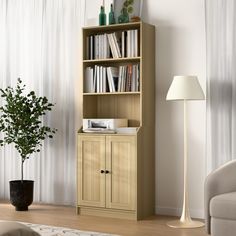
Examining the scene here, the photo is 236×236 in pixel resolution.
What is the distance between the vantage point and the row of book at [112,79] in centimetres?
605

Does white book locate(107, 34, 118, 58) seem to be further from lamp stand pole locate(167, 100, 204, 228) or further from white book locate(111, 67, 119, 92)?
lamp stand pole locate(167, 100, 204, 228)

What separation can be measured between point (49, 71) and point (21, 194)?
4.97ft

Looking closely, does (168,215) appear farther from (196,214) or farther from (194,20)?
(194,20)

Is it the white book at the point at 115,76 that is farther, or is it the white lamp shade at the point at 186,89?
the white book at the point at 115,76

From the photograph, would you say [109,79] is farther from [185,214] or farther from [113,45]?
[185,214]

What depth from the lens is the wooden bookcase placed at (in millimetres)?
5934

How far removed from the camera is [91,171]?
618 cm

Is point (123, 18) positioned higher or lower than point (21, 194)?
higher

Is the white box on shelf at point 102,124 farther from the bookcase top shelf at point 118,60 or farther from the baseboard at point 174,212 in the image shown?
the baseboard at point 174,212

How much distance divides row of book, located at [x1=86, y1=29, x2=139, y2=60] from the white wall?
32 centimetres

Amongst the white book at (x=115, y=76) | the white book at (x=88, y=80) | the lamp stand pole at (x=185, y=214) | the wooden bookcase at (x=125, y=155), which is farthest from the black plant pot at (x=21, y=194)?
the lamp stand pole at (x=185, y=214)

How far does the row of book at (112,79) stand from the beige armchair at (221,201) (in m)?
1.59

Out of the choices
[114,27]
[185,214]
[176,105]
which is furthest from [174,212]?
[114,27]

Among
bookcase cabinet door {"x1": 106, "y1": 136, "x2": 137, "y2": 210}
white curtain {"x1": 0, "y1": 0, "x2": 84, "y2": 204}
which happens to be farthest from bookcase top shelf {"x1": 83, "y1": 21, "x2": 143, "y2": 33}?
bookcase cabinet door {"x1": 106, "y1": 136, "x2": 137, "y2": 210}
